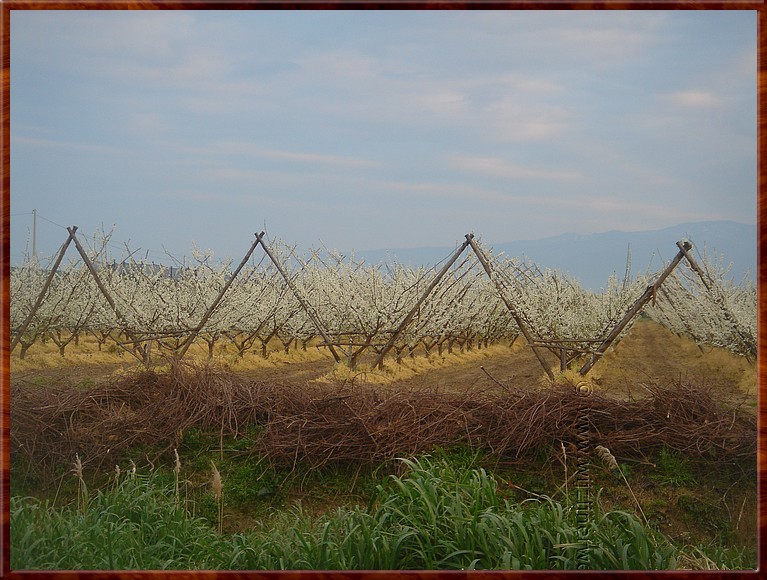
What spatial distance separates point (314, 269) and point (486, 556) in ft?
28.0

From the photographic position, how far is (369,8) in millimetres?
2846

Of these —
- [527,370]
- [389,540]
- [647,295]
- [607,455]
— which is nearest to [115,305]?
[527,370]

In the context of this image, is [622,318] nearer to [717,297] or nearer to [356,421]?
[717,297]

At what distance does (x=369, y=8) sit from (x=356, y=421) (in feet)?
8.72

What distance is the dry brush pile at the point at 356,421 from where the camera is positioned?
449cm

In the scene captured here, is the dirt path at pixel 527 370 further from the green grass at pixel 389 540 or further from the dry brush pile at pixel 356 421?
the green grass at pixel 389 540

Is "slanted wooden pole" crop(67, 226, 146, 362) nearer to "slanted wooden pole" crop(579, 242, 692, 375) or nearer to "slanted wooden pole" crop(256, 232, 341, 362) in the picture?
"slanted wooden pole" crop(256, 232, 341, 362)

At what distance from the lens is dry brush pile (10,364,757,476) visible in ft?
14.7

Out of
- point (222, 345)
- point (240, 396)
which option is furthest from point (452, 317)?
point (240, 396)

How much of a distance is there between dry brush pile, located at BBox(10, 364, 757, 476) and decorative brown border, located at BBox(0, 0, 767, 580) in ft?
5.54

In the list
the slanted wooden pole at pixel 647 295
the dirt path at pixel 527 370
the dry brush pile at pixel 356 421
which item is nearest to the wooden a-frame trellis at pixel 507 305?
the slanted wooden pole at pixel 647 295

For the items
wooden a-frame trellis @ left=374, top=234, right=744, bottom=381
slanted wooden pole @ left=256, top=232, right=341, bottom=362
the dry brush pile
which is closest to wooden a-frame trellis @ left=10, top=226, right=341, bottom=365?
slanted wooden pole @ left=256, top=232, right=341, bottom=362

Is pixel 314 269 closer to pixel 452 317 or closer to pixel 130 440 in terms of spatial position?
pixel 452 317

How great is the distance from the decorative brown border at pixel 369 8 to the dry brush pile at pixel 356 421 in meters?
1.69
